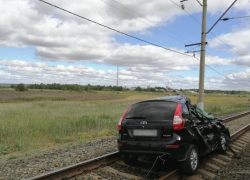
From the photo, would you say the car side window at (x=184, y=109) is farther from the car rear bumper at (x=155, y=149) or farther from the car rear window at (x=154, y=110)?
the car rear bumper at (x=155, y=149)

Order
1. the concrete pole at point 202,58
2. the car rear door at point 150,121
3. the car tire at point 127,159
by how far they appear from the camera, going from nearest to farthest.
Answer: the car rear door at point 150,121 → the car tire at point 127,159 → the concrete pole at point 202,58

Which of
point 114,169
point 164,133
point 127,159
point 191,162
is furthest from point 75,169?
point 191,162

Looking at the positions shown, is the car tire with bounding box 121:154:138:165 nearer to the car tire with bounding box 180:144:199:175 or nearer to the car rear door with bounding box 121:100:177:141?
the car rear door with bounding box 121:100:177:141

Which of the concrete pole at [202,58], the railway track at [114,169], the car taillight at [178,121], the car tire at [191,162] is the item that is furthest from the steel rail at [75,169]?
the concrete pole at [202,58]

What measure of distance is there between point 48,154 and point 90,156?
53.1 inches

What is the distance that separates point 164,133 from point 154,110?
0.64 metres

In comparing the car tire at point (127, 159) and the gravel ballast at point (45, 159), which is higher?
the car tire at point (127, 159)

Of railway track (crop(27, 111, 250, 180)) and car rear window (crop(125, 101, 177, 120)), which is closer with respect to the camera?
railway track (crop(27, 111, 250, 180))

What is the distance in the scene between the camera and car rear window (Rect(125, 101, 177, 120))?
5070 millimetres

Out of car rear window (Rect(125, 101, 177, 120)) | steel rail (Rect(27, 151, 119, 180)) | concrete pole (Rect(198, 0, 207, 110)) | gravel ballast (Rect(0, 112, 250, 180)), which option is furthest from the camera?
concrete pole (Rect(198, 0, 207, 110))

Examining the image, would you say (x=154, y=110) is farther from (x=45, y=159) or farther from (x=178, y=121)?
(x=45, y=159)

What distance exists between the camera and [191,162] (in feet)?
16.8

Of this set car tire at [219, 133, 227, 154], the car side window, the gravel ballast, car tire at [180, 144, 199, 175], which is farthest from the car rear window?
car tire at [219, 133, 227, 154]

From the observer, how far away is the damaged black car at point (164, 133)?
4788mm
